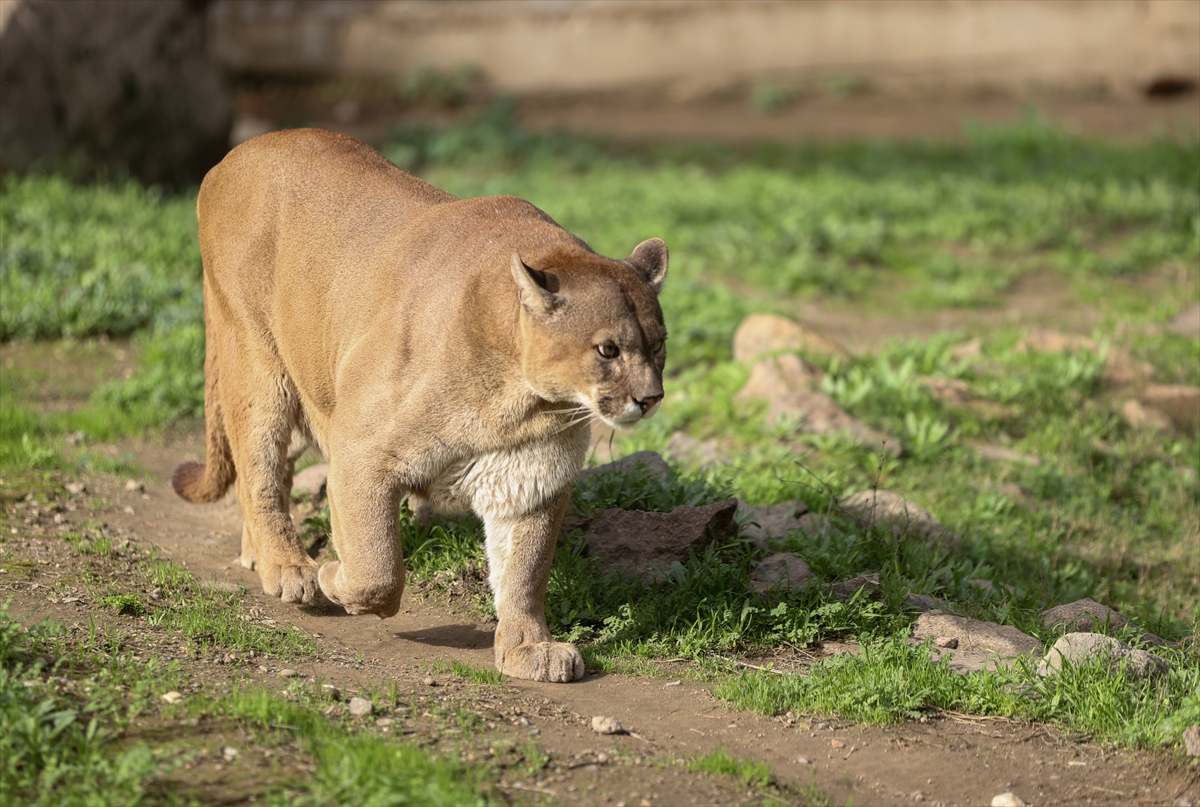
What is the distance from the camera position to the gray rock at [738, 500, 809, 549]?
5.98 m

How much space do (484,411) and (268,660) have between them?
3.84 feet

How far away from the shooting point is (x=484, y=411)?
4699 millimetres

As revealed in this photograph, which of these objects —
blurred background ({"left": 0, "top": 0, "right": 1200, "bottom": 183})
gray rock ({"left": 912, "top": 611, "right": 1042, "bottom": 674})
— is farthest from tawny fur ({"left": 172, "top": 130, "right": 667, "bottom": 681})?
blurred background ({"left": 0, "top": 0, "right": 1200, "bottom": 183})

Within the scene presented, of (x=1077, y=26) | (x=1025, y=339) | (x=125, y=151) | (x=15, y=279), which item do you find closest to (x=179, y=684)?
(x=15, y=279)

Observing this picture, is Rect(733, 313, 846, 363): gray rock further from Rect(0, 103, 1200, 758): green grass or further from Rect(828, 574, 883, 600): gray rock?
Rect(828, 574, 883, 600): gray rock

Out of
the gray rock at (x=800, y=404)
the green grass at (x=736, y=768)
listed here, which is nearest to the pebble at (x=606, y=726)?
the green grass at (x=736, y=768)

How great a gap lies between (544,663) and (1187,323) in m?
6.80

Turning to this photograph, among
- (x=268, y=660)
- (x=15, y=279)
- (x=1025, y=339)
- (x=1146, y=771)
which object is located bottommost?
(x=1146, y=771)

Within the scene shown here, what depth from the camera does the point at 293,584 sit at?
546 centimetres

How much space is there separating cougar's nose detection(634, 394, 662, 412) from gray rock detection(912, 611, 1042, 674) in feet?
5.10

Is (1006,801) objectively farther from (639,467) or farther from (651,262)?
(639,467)

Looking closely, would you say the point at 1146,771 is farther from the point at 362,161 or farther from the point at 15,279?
the point at 15,279

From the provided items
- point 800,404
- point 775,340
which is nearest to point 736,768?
point 800,404

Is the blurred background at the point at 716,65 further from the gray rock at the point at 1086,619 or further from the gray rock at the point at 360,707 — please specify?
the gray rock at the point at 360,707
